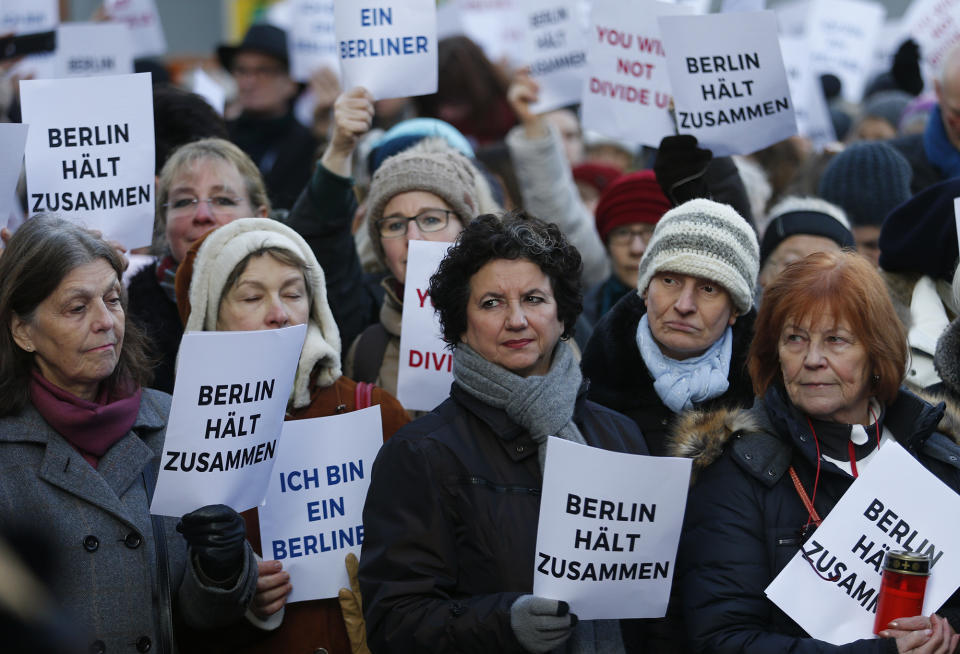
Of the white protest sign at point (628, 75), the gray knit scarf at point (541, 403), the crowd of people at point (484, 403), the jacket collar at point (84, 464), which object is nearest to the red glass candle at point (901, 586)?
the crowd of people at point (484, 403)

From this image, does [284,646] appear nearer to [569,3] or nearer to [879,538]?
[879,538]

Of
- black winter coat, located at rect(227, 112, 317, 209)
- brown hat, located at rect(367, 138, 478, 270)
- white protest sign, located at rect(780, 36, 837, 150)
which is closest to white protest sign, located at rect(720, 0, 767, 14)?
white protest sign, located at rect(780, 36, 837, 150)

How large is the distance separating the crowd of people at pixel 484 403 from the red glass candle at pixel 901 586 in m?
0.03

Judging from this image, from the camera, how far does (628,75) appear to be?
18.6 feet

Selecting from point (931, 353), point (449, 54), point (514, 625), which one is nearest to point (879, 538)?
point (514, 625)

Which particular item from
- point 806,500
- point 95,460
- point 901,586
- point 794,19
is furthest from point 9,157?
point 794,19

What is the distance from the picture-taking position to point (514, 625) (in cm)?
312

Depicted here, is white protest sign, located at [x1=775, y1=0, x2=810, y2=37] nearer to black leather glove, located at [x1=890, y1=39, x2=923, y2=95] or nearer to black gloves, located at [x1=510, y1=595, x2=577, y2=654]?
black leather glove, located at [x1=890, y1=39, x2=923, y2=95]

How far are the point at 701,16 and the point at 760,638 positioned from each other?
2.69 metres

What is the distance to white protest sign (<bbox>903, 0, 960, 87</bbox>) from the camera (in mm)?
7938

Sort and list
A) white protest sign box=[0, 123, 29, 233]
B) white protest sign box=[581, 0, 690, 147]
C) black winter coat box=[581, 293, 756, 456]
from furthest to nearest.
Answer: white protest sign box=[581, 0, 690, 147]
white protest sign box=[0, 123, 29, 233]
black winter coat box=[581, 293, 756, 456]

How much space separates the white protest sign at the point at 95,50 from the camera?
21.8 ft

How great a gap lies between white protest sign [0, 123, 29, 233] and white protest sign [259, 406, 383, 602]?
137 centimetres

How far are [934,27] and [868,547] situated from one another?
582cm
